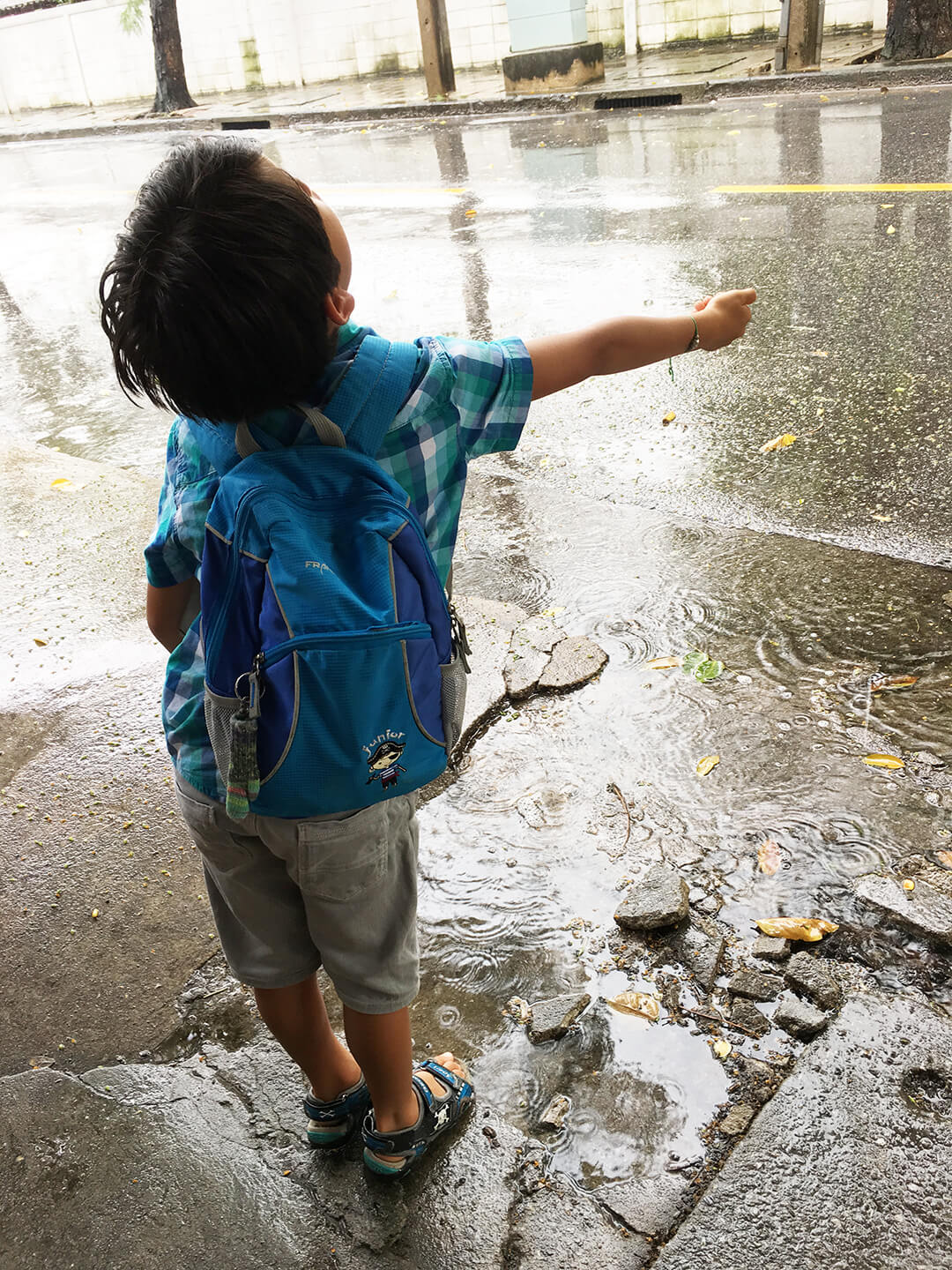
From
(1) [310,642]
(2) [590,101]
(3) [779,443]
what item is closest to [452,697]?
(1) [310,642]

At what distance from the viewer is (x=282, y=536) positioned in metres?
1.27

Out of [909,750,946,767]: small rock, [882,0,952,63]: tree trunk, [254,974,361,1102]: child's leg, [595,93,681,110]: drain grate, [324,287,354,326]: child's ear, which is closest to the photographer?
[324,287,354,326]: child's ear

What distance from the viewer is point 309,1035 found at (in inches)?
69.8

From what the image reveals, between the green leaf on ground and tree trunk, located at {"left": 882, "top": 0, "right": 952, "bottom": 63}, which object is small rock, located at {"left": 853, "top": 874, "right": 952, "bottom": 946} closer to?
the green leaf on ground

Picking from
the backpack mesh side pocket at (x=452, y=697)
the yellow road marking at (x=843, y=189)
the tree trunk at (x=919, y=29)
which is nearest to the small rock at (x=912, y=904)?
the backpack mesh side pocket at (x=452, y=697)

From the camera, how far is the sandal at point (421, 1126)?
1757mm

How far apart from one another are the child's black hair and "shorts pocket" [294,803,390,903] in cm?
57

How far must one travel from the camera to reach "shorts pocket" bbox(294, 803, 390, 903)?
142cm

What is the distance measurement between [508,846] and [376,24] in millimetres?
20622

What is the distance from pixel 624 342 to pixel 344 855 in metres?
0.89

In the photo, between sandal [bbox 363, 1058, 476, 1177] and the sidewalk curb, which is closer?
Answer: sandal [bbox 363, 1058, 476, 1177]

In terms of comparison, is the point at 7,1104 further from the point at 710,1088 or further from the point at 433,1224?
the point at 710,1088

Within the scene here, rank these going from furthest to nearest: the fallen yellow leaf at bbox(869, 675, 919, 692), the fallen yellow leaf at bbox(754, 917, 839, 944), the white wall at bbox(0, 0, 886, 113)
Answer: the white wall at bbox(0, 0, 886, 113)
the fallen yellow leaf at bbox(869, 675, 919, 692)
the fallen yellow leaf at bbox(754, 917, 839, 944)

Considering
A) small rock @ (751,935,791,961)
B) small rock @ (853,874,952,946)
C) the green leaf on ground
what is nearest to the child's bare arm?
small rock @ (751,935,791,961)
